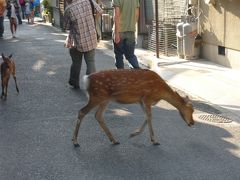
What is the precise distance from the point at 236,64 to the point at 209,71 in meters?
0.64

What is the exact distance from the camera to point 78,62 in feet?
33.5

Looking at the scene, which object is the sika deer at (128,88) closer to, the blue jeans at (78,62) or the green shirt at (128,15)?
the blue jeans at (78,62)

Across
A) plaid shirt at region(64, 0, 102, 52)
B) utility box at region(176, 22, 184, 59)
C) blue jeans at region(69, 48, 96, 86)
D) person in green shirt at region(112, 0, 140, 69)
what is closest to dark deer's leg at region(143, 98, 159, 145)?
plaid shirt at region(64, 0, 102, 52)

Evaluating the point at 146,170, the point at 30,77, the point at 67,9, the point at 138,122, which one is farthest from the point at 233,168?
the point at 30,77

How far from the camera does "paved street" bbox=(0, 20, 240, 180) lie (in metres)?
5.84

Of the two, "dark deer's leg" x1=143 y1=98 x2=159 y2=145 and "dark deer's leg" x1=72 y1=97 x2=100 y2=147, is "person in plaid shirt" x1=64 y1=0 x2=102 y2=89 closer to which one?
"dark deer's leg" x1=72 y1=97 x2=100 y2=147

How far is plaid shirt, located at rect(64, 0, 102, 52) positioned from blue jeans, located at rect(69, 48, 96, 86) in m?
0.22

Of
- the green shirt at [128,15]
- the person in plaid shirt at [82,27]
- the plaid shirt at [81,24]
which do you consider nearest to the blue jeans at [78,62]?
the person in plaid shirt at [82,27]

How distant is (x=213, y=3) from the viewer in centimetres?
1234

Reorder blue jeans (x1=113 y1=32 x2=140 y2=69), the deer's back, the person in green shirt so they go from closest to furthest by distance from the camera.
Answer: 1. the deer's back
2. the person in green shirt
3. blue jeans (x1=113 y1=32 x2=140 y2=69)

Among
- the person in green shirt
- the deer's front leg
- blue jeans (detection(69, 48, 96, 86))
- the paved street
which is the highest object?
the person in green shirt

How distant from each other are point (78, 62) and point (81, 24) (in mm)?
1079

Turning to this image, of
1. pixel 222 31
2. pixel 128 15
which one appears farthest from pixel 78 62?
pixel 222 31

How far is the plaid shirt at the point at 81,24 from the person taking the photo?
929 cm
